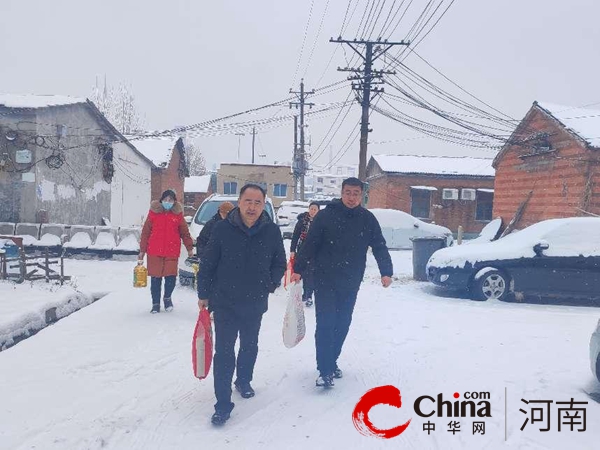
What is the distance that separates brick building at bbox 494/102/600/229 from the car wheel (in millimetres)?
9010

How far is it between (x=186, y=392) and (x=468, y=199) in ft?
94.6

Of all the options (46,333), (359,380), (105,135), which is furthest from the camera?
(105,135)

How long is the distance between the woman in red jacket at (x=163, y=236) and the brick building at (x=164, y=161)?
25593 mm

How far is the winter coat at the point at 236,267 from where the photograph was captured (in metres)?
3.95

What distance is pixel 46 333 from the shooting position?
6.40 m

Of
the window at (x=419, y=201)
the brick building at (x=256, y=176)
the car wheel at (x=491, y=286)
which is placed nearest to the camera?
the car wheel at (x=491, y=286)

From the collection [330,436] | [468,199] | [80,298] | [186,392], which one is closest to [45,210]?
[80,298]

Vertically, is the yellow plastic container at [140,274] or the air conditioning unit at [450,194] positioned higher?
the air conditioning unit at [450,194]

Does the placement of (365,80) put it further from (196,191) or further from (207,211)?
(196,191)

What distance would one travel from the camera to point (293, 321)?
491 centimetres

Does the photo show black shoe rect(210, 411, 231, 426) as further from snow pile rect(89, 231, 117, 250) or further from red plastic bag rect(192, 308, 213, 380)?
snow pile rect(89, 231, 117, 250)

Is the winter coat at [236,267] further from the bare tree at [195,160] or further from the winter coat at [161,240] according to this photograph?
the bare tree at [195,160]

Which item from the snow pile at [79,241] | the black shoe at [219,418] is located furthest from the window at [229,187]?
the black shoe at [219,418]

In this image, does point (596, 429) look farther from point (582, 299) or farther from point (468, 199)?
point (468, 199)
